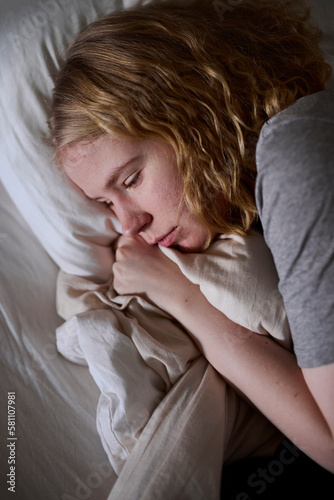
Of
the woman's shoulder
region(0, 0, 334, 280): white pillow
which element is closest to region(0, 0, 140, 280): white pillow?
region(0, 0, 334, 280): white pillow

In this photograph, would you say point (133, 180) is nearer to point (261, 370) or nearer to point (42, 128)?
point (42, 128)

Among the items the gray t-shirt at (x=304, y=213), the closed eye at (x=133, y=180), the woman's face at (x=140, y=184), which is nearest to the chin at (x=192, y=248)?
the woman's face at (x=140, y=184)

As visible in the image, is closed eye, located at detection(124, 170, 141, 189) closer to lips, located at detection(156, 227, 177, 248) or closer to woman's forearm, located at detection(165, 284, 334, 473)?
lips, located at detection(156, 227, 177, 248)

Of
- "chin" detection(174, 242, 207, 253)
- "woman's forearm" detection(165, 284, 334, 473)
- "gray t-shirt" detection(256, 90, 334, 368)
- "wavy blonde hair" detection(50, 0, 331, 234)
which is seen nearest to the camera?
"gray t-shirt" detection(256, 90, 334, 368)

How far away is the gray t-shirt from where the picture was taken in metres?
0.70

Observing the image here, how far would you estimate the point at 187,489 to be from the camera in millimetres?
814

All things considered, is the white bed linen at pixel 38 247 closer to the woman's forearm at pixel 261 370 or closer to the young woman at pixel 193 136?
the young woman at pixel 193 136

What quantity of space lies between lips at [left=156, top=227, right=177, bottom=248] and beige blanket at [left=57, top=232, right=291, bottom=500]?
0.03 meters

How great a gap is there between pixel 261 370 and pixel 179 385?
0.17m

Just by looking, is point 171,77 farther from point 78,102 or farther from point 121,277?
point 121,277

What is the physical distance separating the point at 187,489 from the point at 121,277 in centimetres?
46

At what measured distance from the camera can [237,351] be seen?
35.9 inches

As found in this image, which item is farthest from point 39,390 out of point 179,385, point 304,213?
point 304,213

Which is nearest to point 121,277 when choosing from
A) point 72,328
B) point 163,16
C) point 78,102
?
point 72,328
